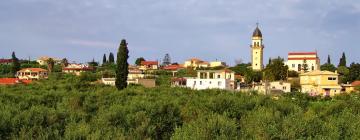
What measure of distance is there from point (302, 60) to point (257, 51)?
9131 millimetres

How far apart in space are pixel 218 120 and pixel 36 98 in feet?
62.6

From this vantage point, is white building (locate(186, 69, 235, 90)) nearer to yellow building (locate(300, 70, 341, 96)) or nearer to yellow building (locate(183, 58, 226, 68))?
yellow building (locate(300, 70, 341, 96))

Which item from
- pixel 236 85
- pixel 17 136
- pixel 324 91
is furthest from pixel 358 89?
pixel 17 136

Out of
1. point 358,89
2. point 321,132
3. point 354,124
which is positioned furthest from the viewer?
point 358,89

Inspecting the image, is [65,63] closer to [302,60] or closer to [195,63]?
[195,63]

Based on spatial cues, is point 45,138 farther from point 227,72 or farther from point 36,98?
point 227,72

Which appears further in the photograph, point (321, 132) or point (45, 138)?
point (321, 132)

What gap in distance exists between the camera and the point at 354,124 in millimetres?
22469

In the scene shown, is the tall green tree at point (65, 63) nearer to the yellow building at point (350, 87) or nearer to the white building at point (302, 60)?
the white building at point (302, 60)

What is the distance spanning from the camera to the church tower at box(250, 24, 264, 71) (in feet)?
315

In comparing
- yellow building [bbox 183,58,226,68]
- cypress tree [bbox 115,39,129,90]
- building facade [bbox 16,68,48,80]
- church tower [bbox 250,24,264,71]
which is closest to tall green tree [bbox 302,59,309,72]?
church tower [bbox 250,24,264,71]

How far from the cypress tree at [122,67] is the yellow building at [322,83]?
27.0 meters

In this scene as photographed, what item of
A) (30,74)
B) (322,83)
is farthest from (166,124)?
(30,74)

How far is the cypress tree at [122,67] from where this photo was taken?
174 ft
